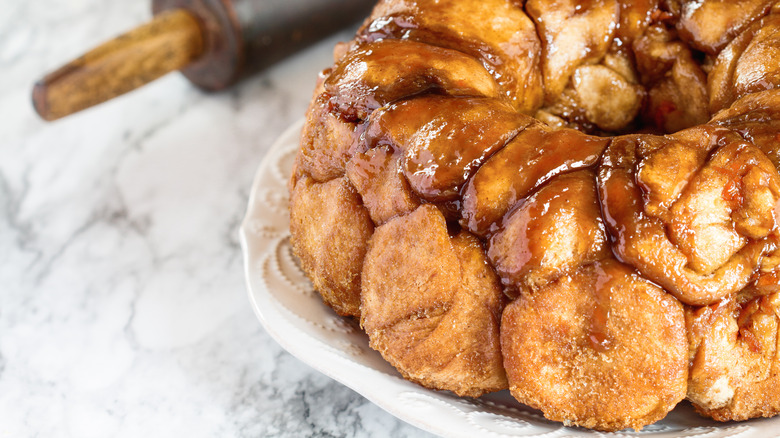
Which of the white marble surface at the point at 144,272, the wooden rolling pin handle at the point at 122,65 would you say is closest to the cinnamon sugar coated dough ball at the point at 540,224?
the white marble surface at the point at 144,272

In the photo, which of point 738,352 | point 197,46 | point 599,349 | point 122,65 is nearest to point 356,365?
point 599,349

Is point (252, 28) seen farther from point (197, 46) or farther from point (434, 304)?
point (434, 304)

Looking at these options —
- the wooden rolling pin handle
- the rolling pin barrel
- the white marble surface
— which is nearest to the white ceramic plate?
the white marble surface

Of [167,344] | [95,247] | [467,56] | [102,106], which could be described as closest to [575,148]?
[467,56]

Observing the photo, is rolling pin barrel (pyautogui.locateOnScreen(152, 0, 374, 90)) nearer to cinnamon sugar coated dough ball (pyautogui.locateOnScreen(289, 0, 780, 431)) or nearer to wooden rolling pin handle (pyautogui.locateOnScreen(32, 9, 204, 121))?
wooden rolling pin handle (pyautogui.locateOnScreen(32, 9, 204, 121))

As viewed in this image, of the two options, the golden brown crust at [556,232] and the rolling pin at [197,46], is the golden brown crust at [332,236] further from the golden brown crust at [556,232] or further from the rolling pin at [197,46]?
the rolling pin at [197,46]

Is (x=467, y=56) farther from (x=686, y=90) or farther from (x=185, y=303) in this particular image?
(x=185, y=303)

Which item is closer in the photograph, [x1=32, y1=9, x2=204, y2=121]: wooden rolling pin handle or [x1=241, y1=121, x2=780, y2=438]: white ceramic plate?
[x1=241, y1=121, x2=780, y2=438]: white ceramic plate
